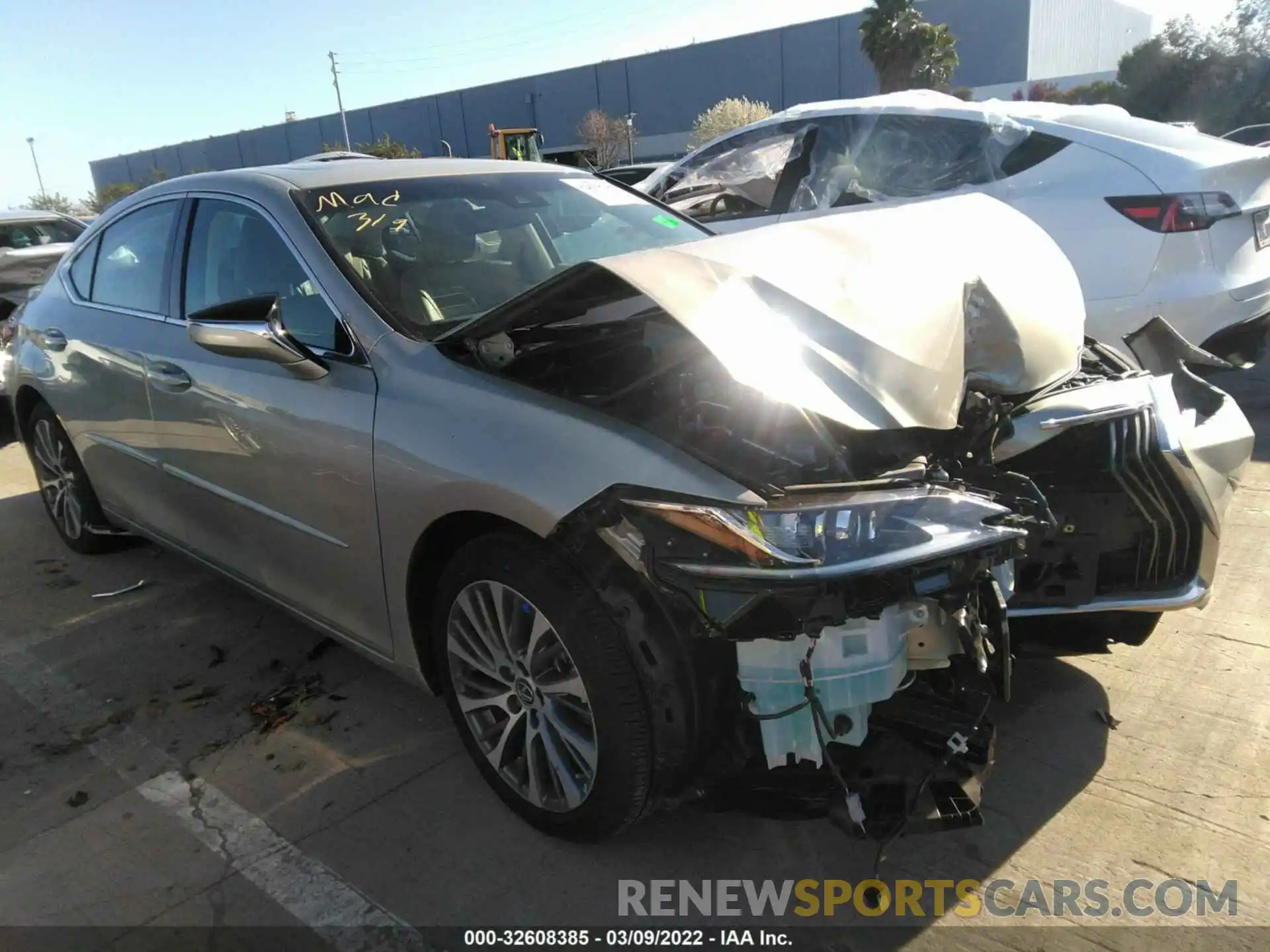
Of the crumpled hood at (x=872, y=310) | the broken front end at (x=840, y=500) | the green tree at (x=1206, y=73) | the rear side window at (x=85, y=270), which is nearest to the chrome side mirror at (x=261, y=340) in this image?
the broken front end at (x=840, y=500)

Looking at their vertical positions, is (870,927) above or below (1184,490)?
below

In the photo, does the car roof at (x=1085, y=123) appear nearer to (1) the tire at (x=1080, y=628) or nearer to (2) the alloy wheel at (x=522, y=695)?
(1) the tire at (x=1080, y=628)

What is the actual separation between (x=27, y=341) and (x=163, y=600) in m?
1.53

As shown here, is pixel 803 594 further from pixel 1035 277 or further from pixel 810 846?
pixel 1035 277

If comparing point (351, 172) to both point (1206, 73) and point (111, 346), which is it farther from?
point (1206, 73)

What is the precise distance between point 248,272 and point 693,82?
5352 centimetres

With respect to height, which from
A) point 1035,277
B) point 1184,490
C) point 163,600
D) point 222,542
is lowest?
point 163,600

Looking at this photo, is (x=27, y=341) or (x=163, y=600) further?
(x=27, y=341)

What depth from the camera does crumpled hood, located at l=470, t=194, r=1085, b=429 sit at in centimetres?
209

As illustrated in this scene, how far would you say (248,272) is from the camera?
323cm

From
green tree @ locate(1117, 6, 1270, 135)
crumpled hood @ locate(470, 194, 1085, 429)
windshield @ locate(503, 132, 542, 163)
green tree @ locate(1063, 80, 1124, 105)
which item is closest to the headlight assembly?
crumpled hood @ locate(470, 194, 1085, 429)

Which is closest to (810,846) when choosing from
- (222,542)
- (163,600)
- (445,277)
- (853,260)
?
(853,260)

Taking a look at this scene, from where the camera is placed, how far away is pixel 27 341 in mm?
4539

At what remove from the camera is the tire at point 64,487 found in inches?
178
